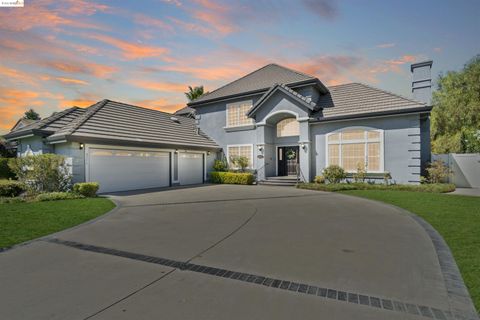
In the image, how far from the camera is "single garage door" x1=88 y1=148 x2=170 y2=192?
13.1 m

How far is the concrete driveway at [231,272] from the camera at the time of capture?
2.76 metres

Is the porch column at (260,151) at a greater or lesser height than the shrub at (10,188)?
greater

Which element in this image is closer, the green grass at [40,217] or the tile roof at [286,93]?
the green grass at [40,217]

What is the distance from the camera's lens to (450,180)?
15344 mm

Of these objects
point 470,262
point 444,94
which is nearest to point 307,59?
point 470,262

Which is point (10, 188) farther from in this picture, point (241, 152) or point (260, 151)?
point (260, 151)

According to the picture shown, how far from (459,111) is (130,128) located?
30.6m

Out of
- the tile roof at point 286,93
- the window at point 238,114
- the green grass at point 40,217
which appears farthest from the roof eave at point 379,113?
the green grass at point 40,217

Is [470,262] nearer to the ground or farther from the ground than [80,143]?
nearer to the ground

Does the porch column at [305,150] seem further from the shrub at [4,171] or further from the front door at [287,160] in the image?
the shrub at [4,171]

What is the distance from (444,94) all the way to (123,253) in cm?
3435

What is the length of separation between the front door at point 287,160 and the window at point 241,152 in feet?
7.53

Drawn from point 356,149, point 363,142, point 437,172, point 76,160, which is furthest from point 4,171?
point 437,172

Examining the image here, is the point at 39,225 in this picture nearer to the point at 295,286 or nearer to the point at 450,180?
the point at 295,286
